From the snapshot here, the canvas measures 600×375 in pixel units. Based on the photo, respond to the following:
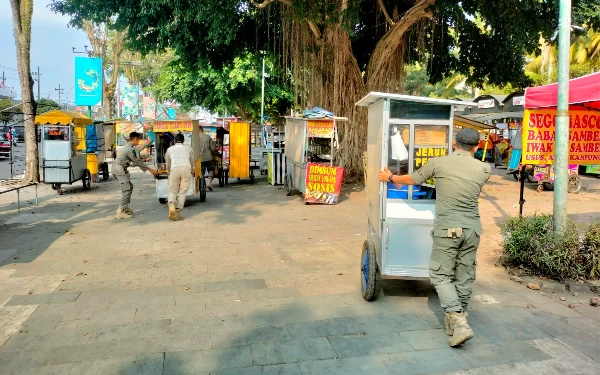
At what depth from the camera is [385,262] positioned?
451cm

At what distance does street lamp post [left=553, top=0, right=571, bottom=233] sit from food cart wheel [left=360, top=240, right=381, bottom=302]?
232 cm

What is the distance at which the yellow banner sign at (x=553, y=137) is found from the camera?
651 cm

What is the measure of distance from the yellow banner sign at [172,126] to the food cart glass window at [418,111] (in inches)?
287

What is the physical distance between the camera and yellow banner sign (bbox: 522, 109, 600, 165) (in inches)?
256

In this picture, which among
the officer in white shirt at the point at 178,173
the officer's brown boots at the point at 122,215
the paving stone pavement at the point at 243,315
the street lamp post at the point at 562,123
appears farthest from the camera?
the officer's brown boots at the point at 122,215

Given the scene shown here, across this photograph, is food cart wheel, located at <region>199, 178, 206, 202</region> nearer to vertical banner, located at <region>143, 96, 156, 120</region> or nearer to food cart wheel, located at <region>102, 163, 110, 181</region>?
food cart wheel, located at <region>102, 163, 110, 181</region>

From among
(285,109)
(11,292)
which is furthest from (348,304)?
(285,109)

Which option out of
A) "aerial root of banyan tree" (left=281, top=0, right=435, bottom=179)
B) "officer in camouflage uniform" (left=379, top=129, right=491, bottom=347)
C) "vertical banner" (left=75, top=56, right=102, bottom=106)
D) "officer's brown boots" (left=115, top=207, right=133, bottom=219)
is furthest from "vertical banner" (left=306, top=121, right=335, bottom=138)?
"vertical banner" (left=75, top=56, right=102, bottom=106)

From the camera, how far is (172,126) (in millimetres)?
10828

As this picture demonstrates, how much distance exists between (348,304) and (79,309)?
2532 mm

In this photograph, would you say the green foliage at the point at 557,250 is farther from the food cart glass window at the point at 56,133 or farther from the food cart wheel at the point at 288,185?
the food cart glass window at the point at 56,133

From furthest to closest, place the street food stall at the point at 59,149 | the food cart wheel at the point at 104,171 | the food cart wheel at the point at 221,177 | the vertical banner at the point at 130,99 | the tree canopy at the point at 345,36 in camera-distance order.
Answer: the vertical banner at the point at 130,99 → the food cart wheel at the point at 104,171 → the food cart wheel at the point at 221,177 → the street food stall at the point at 59,149 → the tree canopy at the point at 345,36

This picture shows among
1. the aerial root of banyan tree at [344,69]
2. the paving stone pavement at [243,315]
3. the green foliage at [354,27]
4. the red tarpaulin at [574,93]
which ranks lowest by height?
the paving stone pavement at [243,315]

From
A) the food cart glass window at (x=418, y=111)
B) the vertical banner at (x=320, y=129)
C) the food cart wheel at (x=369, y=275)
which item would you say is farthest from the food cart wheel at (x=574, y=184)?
the food cart wheel at (x=369, y=275)
